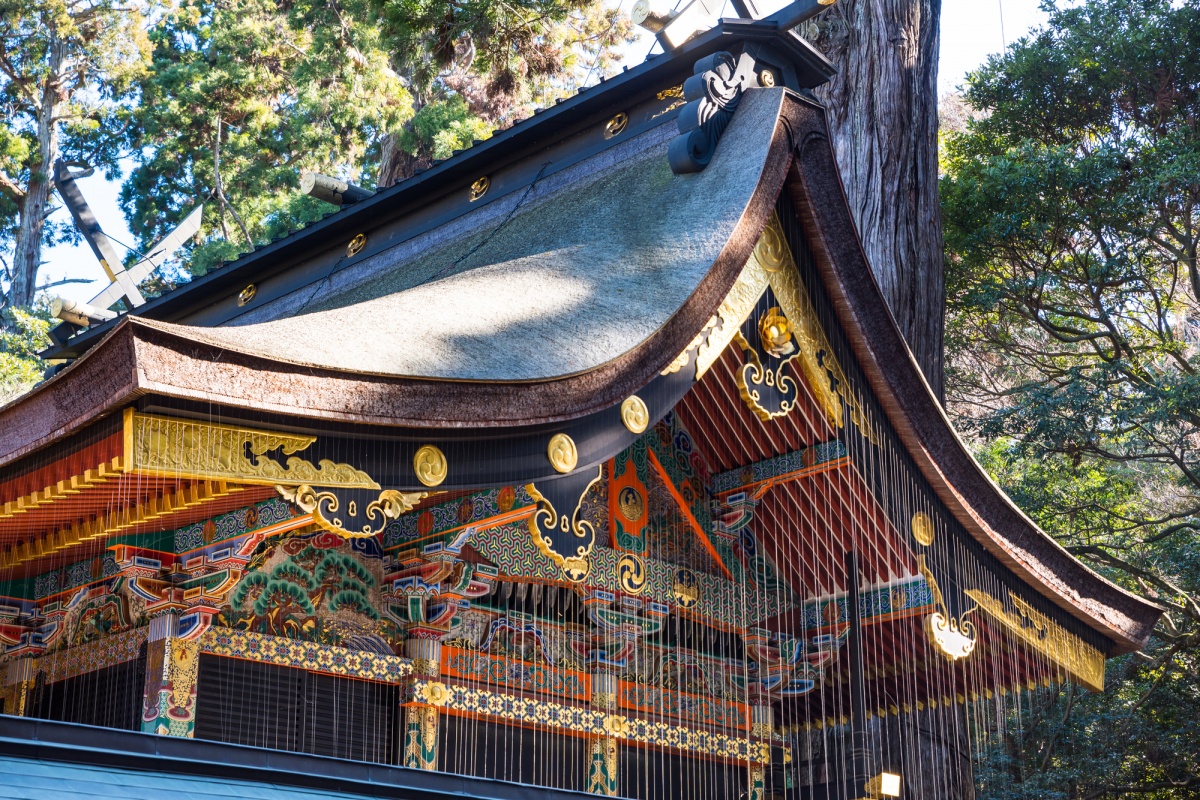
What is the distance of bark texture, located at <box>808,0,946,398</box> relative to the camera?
10805 mm

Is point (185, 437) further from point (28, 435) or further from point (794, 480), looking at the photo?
point (794, 480)

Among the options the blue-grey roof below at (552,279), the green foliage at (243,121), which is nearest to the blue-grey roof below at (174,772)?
the blue-grey roof below at (552,279)

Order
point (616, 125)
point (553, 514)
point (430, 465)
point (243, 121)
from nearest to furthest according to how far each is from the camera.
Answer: point (430, 465) < point (553, 514) < point (616, 125) < point (243, 121)

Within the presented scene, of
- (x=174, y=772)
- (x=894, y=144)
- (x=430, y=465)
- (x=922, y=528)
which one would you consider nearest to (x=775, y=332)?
(x=922, y=528)

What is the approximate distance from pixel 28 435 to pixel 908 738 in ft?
21.5

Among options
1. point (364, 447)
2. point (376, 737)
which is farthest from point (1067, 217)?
point (364, 447)

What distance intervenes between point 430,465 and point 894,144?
306 inches

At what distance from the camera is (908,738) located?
878cm

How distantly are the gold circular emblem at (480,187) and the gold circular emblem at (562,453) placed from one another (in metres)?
3.69

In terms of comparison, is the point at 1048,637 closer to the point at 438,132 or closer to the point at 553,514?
the point at 553,514

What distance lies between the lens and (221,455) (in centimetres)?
398

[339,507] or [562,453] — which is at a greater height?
[562,453]

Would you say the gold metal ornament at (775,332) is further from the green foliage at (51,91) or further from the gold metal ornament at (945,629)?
the green foliage at (51,91)

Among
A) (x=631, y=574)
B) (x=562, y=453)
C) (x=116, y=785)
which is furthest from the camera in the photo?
(x=631, y=574)
